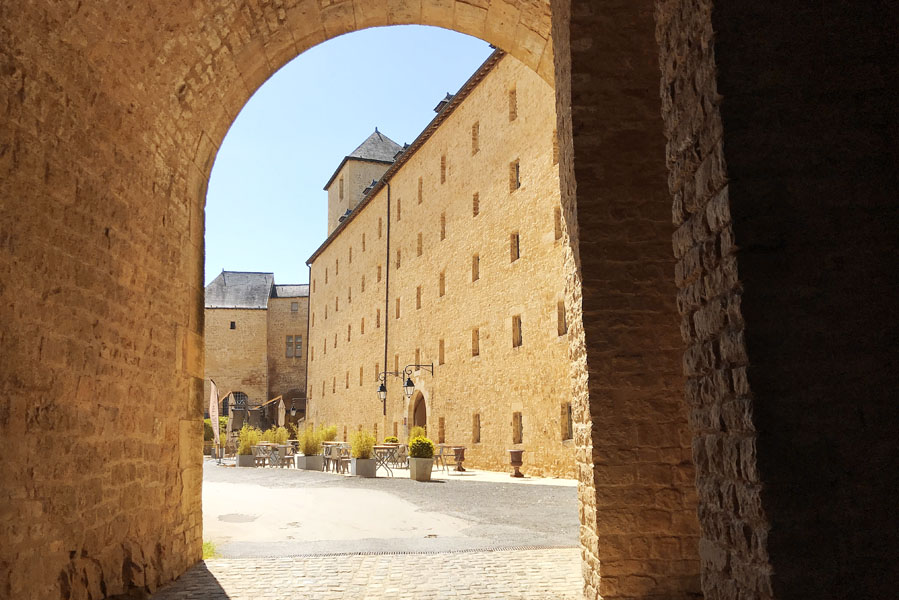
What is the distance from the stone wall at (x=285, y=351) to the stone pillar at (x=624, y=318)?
42941 millimetres

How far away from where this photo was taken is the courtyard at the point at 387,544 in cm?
525

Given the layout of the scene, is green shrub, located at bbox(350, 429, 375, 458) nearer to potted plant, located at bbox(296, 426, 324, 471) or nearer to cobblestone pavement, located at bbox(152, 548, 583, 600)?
potted plant, located at bbox(296, 426, 324, 471)

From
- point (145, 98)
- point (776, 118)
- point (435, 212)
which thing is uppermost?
point (435, 212)

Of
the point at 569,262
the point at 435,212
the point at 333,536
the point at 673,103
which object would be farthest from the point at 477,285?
the point at 673,103

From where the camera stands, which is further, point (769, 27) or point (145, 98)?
point (145, 98)

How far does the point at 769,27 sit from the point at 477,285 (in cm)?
1891

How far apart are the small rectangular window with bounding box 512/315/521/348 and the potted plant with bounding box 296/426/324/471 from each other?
6.57 metres

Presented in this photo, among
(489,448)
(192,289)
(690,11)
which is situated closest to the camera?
(690,11)

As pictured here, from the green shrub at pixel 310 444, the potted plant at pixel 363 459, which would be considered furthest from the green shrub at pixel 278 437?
the potted plant at pixel 363 459

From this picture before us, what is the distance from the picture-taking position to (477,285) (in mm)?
21078

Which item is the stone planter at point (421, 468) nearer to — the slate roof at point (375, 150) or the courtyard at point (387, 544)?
the courtyard at point (387, 544)

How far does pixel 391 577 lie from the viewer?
5605 mm

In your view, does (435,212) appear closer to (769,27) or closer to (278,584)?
(278,584)

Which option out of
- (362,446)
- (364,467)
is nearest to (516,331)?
(362,446)
